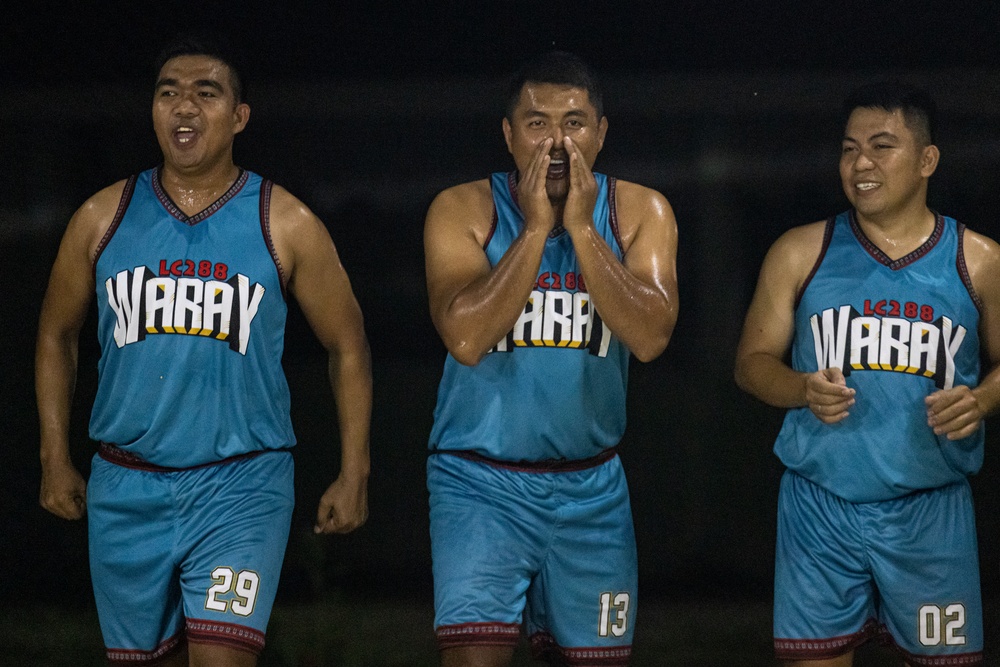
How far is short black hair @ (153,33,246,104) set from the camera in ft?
11.9

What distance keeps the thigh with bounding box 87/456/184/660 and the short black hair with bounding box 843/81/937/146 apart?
6.75 ft

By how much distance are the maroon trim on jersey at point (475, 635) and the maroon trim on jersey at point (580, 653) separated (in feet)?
0.77

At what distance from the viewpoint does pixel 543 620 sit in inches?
140

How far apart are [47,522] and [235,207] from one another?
1640 mm

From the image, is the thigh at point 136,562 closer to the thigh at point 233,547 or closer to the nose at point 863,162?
the thigh at point 233,547

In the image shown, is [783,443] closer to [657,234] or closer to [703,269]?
[657,234]

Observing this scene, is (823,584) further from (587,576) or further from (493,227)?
(493,227)

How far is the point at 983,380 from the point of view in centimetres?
358

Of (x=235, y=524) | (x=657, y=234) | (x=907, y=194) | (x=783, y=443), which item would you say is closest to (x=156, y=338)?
(x=235, y=524)

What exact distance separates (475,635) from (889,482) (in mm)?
1118

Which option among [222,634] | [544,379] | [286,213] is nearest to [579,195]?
[544,379]

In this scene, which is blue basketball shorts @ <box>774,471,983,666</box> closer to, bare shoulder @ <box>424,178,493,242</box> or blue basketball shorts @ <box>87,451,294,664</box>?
bare shoulder @ <box>424,178,493,242</box>

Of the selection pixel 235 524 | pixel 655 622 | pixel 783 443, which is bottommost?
pixel 655 622

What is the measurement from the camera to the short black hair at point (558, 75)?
11.6ft
